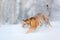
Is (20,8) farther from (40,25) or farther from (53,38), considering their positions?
(53,38)

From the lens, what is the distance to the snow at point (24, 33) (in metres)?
1.50

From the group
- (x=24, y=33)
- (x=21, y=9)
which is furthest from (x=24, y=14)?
(x=24, y=33)

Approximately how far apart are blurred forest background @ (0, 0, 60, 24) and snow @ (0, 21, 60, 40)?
0.19 feet

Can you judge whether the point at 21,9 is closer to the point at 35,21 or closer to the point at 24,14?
the point at 24,14

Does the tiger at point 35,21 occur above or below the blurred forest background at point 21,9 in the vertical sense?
below

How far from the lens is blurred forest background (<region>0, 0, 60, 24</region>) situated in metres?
1.55

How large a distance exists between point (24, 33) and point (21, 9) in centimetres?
24

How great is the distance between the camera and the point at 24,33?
1512mm

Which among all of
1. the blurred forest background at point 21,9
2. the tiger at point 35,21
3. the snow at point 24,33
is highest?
the blurred forest background at point 21,9

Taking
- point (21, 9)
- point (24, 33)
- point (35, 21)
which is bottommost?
point (24, 33)

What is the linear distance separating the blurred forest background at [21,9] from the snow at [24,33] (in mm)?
58

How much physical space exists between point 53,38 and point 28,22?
0.92 ft

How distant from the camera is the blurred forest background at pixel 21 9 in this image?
5.08 feet

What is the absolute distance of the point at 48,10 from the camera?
5.15 feet
